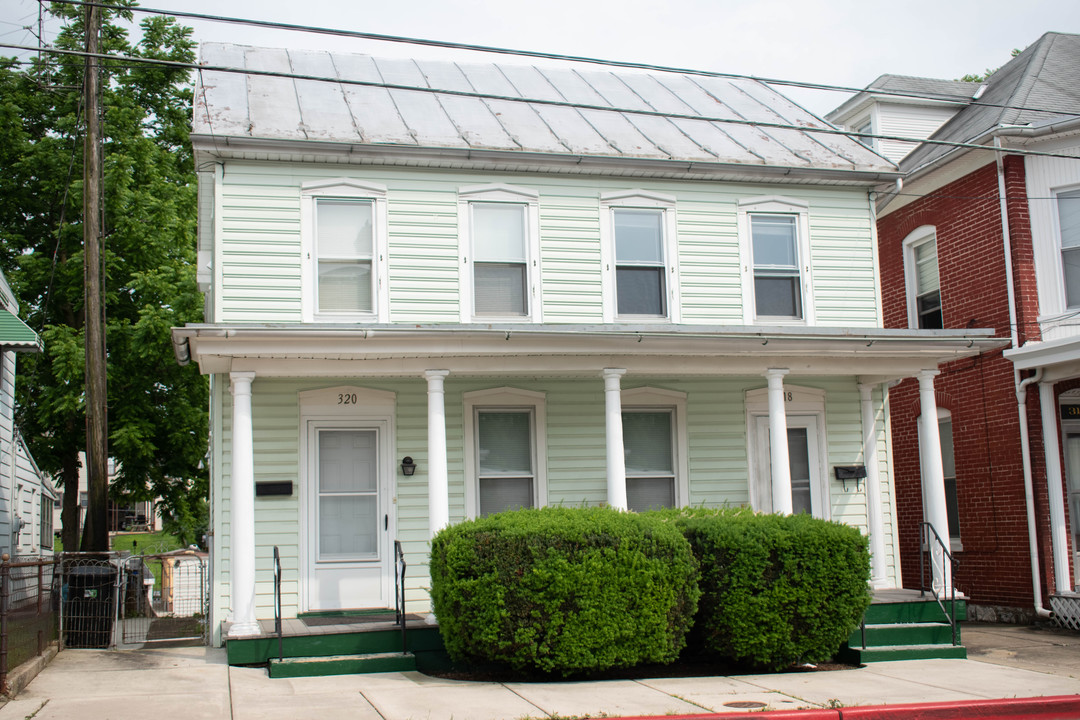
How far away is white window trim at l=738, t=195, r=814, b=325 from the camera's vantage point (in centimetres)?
1300

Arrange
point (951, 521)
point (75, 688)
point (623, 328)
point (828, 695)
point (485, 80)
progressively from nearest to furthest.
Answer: point (828, 695)
point (75, 688)
point (623, 328)
point (485, 80)
point (951, 521)

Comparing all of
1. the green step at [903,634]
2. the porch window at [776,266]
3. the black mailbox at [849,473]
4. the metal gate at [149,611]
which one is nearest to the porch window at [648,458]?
the porch window at [776,266]

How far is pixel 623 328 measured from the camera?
35.2 feet

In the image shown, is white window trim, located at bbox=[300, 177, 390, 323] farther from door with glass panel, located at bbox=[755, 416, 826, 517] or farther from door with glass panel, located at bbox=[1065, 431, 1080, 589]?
door with glass panel, located at bbox=[1065, 431, 1080, 589]

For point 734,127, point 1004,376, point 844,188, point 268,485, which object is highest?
point 734,127

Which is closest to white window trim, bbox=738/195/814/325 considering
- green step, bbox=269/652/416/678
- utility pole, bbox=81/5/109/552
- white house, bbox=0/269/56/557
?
green step, bbox=269/652/416/678

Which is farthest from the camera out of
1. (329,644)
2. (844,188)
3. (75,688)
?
(844,188)

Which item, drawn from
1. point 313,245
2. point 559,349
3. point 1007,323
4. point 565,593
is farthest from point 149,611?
point 1007,323

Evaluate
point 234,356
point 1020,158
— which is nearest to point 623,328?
point 234,356

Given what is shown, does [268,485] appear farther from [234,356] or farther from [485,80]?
[485,80]

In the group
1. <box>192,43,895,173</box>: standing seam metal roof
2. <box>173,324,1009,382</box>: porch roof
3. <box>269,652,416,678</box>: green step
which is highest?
<box>192,43,895,173</box>: standing seam metal roof

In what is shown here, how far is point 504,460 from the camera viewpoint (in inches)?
478

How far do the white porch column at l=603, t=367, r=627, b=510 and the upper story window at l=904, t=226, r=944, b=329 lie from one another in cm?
729

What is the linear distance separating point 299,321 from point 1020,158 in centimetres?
1025
